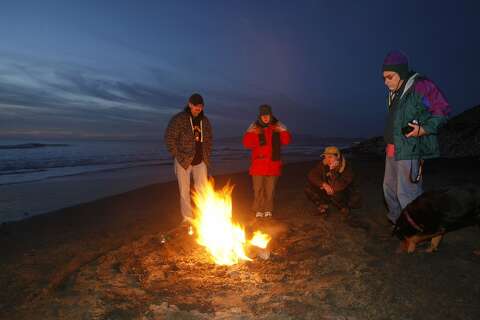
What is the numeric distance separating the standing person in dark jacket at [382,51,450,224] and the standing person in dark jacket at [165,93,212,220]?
3.27 m

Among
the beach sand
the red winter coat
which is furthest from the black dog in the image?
the red winter coat

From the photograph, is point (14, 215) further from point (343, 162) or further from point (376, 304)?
point (376, 304)

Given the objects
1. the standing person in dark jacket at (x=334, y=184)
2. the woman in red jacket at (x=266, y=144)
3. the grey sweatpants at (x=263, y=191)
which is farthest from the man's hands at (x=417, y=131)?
the grey sweatpants at (x=263, y=191)

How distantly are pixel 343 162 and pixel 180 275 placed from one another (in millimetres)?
3759

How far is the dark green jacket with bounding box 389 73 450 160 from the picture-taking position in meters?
3.81

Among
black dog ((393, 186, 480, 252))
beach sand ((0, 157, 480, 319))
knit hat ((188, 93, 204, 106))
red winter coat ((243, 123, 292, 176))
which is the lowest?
beach sand ((0, 157, 480, 319))

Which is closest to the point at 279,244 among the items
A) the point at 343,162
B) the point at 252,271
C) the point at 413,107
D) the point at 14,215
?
the point at 252,271

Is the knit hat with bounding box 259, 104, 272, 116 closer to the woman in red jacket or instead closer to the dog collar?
the woman in red jacket

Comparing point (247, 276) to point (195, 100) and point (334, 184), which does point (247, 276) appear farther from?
point (195, 100)

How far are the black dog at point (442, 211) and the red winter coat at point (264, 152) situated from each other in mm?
2874

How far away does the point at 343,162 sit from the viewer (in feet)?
20.0

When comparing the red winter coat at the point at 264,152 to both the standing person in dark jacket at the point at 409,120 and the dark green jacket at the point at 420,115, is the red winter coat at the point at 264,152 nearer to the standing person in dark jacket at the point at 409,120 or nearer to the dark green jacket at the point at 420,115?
the standing person in dark jacket at the point at 409,120

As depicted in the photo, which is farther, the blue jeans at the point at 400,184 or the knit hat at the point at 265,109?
the knit hat at the point at 265,109

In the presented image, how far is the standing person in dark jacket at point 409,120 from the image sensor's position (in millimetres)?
3859
